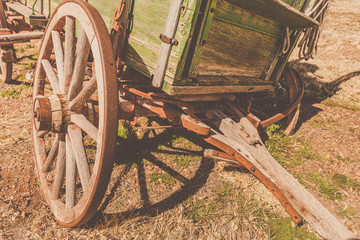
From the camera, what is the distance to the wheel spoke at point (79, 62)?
5.50ft

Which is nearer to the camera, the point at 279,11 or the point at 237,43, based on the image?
the point at 279,11

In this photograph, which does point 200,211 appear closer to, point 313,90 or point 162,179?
point 162,179

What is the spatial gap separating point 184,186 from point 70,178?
1342mm

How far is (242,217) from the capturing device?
2383 millimetres

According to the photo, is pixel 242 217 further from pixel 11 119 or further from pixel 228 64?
pixel 11 119

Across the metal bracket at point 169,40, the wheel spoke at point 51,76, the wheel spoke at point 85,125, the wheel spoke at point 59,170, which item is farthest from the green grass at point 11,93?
the metal bracket at point 169,40

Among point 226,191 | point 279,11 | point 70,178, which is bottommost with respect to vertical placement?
point 226,191

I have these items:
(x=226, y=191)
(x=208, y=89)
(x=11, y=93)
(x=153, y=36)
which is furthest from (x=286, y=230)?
Answer: (x=11, y=93)

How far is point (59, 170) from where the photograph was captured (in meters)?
1.98

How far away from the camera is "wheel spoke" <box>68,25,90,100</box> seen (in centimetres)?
168

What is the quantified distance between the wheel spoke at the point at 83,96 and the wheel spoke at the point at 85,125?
8 cm

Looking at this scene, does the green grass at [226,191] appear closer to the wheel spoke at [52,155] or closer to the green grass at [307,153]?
the green grass at [307,153]

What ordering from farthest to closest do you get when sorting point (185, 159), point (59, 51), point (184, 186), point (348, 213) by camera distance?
point (185, 159)
point (184, 186)
point (348, 213)
point (59, 51)

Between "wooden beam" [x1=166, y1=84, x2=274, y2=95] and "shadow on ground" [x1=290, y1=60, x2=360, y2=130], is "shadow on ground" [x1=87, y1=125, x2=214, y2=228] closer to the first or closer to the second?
"wooden beam" [x1=166, y1=84, x2=274, y2=95]
